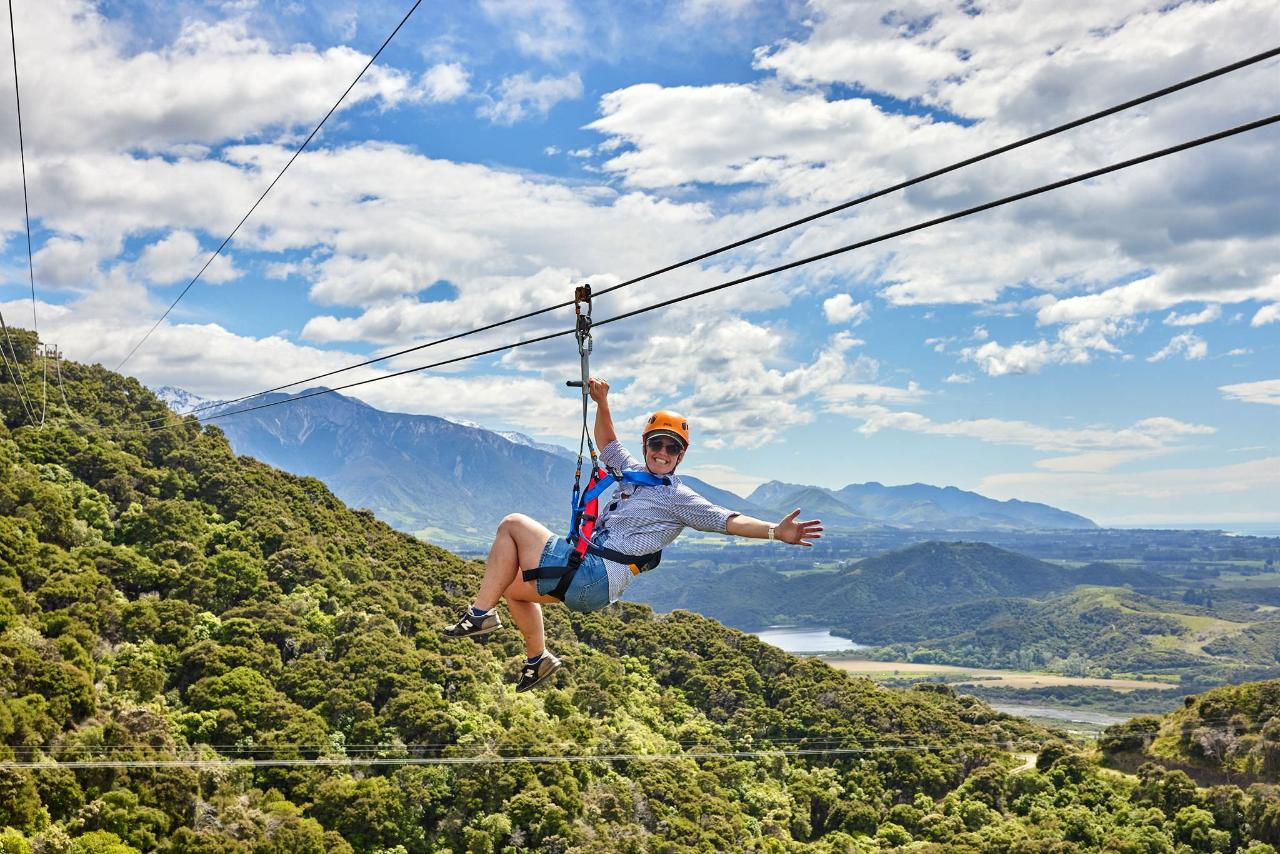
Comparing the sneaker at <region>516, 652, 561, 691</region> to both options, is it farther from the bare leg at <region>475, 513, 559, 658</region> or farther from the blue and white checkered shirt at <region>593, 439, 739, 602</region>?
the blue and white checkered shirt at <region>593, 439, 739, 602</region>

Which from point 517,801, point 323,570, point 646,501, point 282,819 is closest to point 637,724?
point 517,801

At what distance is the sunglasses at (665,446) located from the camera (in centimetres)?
773

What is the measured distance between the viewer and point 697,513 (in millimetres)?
7391

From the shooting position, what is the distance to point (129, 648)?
40.9 meters

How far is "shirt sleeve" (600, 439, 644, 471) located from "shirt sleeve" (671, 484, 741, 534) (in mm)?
607

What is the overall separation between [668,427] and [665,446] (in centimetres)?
15

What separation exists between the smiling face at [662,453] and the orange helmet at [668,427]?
41mm

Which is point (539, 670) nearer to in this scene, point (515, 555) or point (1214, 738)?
point (515, 555)

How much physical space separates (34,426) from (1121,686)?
19728cm

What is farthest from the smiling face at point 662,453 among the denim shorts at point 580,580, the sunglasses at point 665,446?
the denim shorts at point 580,580

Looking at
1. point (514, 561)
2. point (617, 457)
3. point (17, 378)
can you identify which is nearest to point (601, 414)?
point (617, 457)

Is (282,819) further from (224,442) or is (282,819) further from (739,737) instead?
(224,442)

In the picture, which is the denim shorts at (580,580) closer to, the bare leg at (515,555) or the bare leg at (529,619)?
the bare leg at (515,555)

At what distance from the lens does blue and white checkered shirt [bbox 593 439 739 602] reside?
24.7ft
